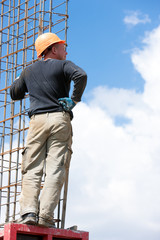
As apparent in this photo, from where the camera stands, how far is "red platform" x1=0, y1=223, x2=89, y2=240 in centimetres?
507

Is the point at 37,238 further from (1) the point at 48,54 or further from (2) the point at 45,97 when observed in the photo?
(1) the point at 48,54

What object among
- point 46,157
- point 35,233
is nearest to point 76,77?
point 46,157

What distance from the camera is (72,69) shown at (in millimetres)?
5566

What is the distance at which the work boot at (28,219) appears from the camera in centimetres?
519

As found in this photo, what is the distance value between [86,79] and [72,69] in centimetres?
20

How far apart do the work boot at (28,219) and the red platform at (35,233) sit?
1.8 inches

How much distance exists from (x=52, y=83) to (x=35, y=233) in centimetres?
171

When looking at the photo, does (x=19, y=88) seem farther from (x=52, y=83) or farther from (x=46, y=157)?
(x=46, y=157)

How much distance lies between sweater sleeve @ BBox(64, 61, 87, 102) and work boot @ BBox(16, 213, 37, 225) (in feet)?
4.59

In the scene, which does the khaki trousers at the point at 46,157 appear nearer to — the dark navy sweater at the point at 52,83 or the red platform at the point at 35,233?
the dark navy sweater at the point at 52,83

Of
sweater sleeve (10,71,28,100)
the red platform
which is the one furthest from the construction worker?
sweater sleeve (10,71,28,100)

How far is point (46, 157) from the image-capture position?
18.6 feet

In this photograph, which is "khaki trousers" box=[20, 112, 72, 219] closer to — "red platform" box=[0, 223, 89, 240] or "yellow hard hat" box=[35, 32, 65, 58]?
"red platform" box=[0, 223, 89, 240]

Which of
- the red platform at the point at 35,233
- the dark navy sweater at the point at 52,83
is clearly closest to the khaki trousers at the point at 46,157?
the dark navy sweater at the point at 52,83
